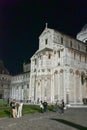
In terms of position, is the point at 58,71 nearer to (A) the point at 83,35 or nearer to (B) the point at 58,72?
(B) the point at 58,72

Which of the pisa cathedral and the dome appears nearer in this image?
the pisa cathedral

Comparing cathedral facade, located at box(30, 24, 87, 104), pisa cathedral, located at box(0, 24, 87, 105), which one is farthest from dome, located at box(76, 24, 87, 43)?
cathedral facade, located at box(30, 24, 87, 104)

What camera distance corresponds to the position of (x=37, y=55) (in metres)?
55.8

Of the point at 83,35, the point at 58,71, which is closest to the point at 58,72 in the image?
the point at 58,71

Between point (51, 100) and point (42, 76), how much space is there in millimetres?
6875

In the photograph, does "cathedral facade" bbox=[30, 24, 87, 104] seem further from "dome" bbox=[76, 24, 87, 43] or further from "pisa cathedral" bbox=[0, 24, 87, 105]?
"dome" bbox=[76, 24, 87, 43]

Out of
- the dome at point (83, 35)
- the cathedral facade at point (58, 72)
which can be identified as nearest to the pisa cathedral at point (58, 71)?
the cathedral facade at point (58, 72)

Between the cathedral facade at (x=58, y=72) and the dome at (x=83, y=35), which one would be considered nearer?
the cathedral facade at (x=58, y=72)

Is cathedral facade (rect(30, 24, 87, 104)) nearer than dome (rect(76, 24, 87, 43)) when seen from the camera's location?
Yes

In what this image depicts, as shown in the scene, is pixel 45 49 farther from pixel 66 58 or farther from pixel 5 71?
pixel 5 71

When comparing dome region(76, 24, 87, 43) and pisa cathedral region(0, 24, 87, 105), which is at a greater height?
dome region(76, 24, 87, 43)

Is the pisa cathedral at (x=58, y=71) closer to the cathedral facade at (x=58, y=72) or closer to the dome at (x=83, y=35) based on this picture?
the cathedral facade at (x=58, y=72)

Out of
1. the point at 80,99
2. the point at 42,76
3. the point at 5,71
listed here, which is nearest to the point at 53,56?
the point at 42,76

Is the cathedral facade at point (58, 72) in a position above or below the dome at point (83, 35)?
below
